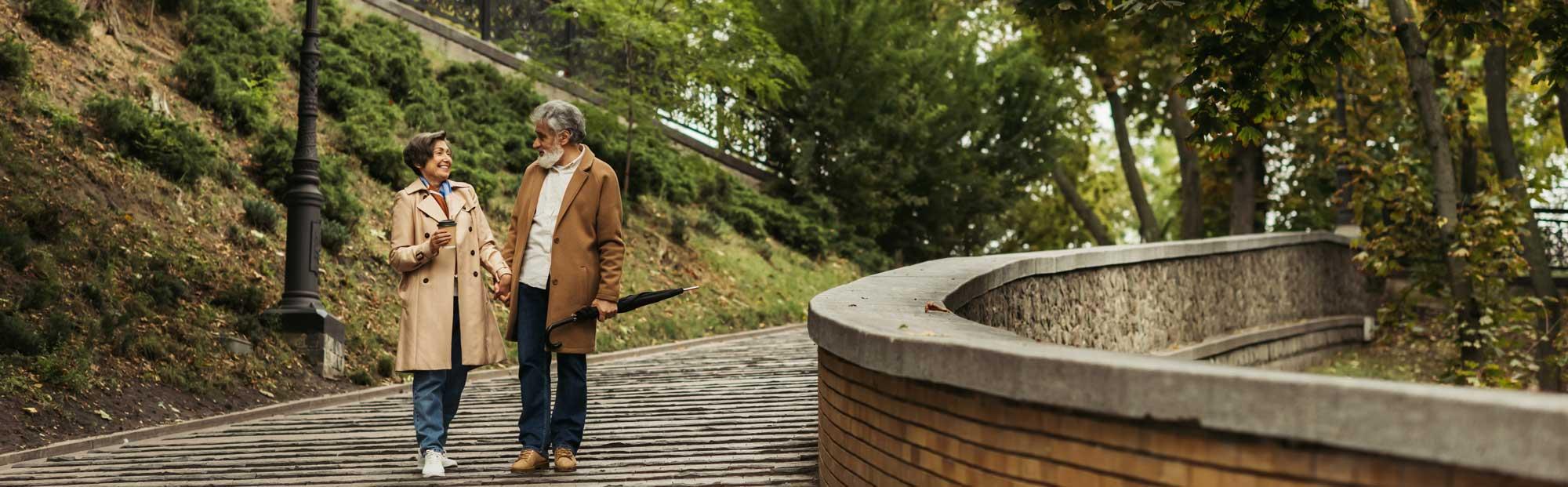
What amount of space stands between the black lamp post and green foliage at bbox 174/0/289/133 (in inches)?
169

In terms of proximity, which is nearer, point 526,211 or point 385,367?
point 526,211

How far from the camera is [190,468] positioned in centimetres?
785

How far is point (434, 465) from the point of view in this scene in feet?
23.4

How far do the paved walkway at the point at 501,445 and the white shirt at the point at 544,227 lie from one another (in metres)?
0.95

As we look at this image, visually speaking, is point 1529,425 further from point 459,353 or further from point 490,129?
point 490,129

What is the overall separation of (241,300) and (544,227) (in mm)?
6555

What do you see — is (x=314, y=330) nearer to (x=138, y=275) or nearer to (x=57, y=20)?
(x=138, y=275)

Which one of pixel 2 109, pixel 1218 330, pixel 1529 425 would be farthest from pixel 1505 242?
pixel 2 109

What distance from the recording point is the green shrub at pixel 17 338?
9930 mm

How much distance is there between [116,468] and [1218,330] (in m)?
12.2

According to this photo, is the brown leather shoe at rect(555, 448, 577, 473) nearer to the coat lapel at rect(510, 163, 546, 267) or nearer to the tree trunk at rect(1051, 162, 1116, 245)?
the coat lapel at rect(510, 163, 546, 267)

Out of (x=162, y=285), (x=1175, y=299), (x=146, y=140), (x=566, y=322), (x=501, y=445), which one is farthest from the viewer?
(x=1175, y=299)

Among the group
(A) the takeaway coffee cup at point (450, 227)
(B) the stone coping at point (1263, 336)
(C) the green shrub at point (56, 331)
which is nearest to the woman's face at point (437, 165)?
(A) the takeaway coffee cup at point (450, 227)

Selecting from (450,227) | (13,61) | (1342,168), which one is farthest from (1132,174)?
(450,227)
